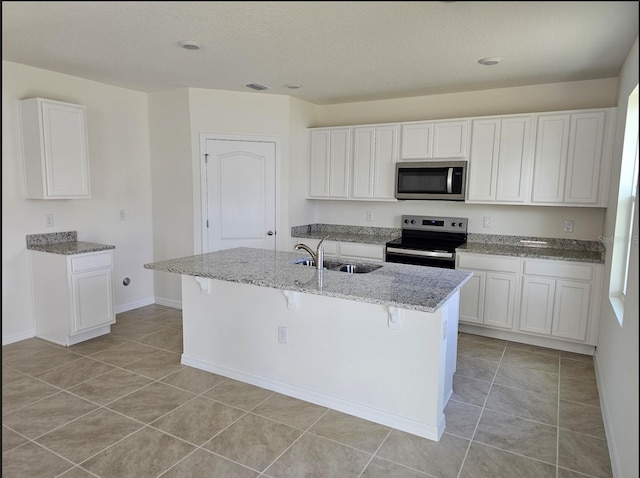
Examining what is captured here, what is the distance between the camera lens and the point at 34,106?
369 cm

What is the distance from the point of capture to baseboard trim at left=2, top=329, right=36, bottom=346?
3879mm

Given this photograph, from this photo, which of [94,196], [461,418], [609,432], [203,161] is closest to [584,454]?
[609,432]

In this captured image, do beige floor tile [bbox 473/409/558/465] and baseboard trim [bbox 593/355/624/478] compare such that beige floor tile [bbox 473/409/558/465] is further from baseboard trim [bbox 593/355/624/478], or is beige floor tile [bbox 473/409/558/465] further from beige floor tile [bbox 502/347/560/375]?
beige floor tile [bbox 502/347/560/375]

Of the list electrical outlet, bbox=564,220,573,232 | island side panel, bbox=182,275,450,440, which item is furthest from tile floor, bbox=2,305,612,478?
electrical outlet, bbox=564,220,573,232

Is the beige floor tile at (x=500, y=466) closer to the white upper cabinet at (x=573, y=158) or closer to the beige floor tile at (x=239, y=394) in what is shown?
the beige floor tile at (x=239, y=394)

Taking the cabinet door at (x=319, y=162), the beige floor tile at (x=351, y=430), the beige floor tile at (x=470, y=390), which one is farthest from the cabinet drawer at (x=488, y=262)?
the beige floor tile at (x=351, y=430)

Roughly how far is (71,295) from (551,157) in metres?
4.57

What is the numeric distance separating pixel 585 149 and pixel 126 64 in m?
4.12

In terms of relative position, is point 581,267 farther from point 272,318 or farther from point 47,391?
point 47,391

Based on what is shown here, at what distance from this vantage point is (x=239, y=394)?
2992mm

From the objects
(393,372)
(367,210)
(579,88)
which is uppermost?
(579,88)

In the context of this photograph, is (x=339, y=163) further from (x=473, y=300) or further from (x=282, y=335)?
(x=282, y=335)

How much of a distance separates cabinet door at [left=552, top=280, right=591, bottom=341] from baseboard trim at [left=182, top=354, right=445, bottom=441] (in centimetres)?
188

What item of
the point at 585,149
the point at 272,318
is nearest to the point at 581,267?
the point at 585,149
